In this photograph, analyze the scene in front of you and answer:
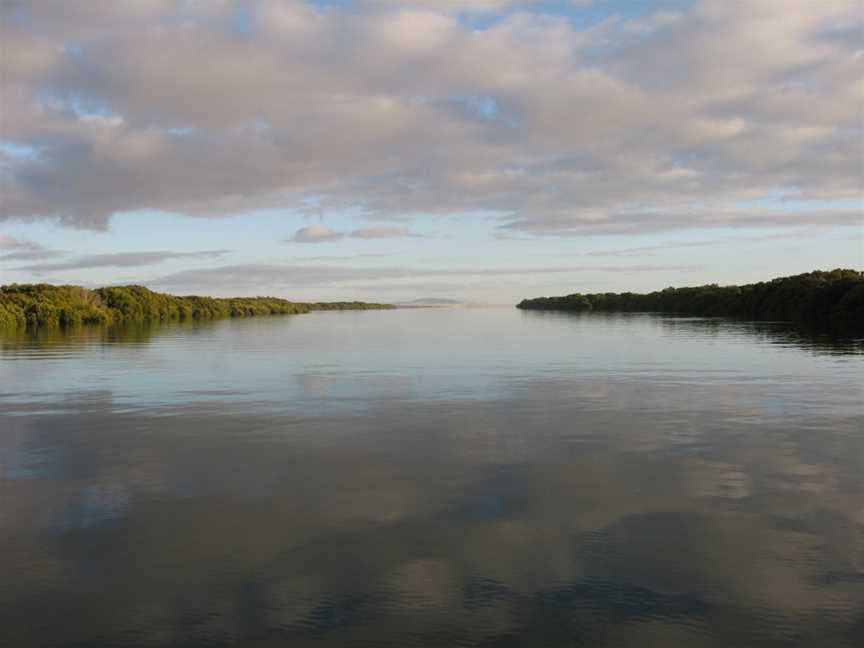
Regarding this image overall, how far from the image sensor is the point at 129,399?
2823 centimetres

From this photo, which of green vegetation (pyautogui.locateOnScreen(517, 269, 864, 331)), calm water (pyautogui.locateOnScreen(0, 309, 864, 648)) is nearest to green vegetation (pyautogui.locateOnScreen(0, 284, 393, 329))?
calm water (pyautogui.locateOnScreen(0, 309, 864, 648))

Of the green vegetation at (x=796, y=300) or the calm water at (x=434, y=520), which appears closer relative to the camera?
the calm water at (x=434, y=520)

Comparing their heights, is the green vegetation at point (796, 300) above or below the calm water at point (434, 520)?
above

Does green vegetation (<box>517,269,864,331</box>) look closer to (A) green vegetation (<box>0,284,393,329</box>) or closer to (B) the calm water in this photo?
(B) the calm water

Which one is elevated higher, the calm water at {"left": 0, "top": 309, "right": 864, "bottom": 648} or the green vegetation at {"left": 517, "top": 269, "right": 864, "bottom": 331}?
the green vegetation at {"left": 517, "top": 269, "right": 864, "bottom": 331}

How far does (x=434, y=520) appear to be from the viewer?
12.6 meters

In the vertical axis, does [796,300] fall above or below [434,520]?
above

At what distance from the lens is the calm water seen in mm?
8859

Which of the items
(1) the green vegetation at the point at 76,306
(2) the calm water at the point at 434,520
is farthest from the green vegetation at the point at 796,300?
(1) the green vegetation at the point at 76,306

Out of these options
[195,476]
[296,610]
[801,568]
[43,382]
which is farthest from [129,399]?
[801,568]

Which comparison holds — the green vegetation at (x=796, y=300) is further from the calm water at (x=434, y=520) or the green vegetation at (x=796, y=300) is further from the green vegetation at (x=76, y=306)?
the green vegetation at (x=76, y=306)

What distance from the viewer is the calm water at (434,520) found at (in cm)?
886

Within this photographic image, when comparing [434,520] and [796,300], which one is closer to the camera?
[434,520]

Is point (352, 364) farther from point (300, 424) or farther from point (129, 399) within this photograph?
point (300, 424)
